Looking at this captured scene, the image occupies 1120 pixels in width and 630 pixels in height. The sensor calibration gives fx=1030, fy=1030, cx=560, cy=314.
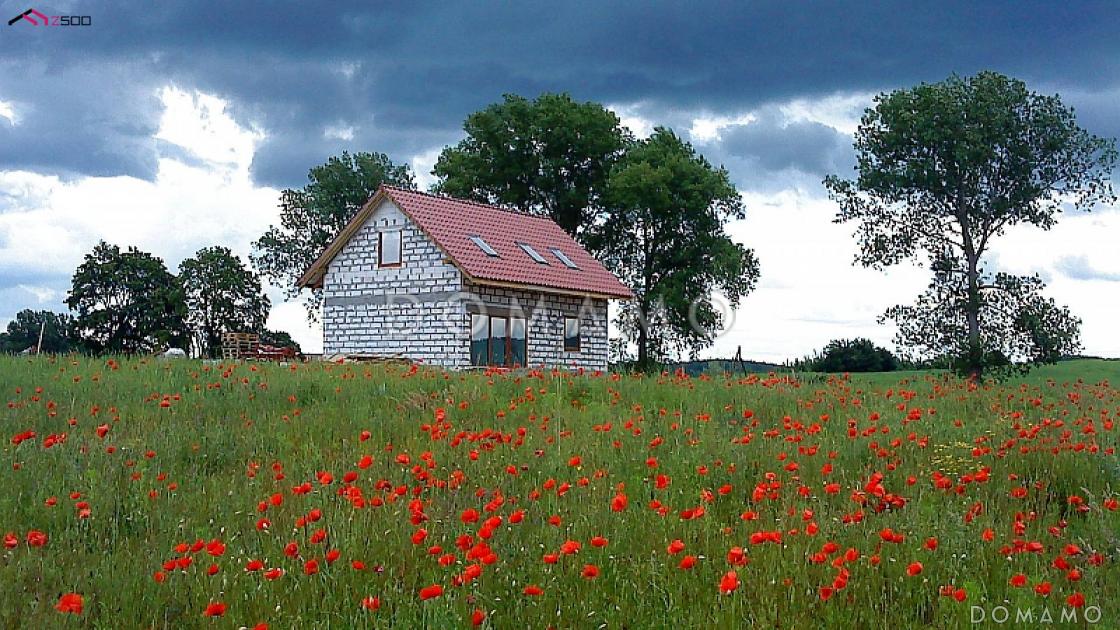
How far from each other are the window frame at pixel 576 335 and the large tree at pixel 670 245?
6550 mm

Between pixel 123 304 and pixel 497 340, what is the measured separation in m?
22.2

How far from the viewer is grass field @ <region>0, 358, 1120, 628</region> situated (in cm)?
576

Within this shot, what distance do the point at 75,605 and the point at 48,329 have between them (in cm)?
5133

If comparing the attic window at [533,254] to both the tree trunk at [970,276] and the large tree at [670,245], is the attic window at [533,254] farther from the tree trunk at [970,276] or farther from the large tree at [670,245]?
the tree trunk at [970,276]

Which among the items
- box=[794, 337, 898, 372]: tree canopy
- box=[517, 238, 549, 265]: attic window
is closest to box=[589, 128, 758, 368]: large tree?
box=[794, 337, 898, 372]: tree canopy

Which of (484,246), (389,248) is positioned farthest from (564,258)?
(389,248)

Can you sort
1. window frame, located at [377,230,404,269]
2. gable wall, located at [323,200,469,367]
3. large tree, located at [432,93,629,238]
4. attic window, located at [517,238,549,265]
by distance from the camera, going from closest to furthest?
gable wall, located at [323,200,469,367] < window frame, located at [377,230,404,269] < attic window, located at [517,238,549,265] < large tree, located at [432,93,629,238]

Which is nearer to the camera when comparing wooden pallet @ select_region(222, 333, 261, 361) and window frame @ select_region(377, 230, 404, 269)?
window frame @ select_region(377, 230, 404, 269)

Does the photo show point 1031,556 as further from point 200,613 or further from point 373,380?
point 373,380

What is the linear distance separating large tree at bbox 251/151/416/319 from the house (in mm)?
13054

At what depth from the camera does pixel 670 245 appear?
4281cm

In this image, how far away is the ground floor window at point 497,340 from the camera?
101ft

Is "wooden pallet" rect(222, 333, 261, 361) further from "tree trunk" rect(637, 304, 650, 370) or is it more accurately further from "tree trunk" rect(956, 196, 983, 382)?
"tree trunk" rect(956, 196, 983, 382)

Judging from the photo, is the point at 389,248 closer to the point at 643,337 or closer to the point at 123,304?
the point at 643,337
